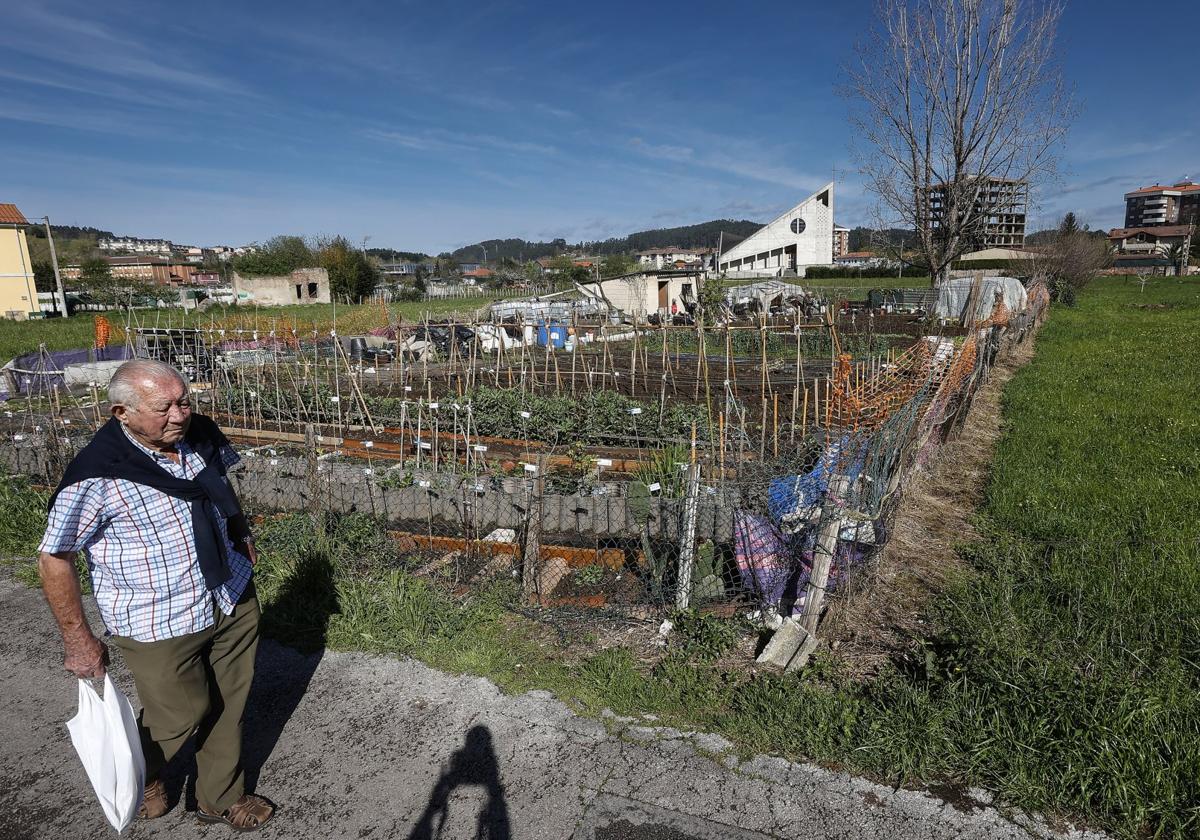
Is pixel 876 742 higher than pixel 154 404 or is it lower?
lower

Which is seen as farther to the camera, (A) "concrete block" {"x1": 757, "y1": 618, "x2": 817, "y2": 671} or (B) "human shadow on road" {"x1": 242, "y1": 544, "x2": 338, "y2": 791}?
(A) "concrete block" {"x1": 757, "y1": 618, "x2": 817, "y2": 671}

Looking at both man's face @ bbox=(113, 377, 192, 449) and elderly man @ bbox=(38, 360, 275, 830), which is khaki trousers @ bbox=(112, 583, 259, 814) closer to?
elderly man @ bbox=(38, 360, 275, 830)

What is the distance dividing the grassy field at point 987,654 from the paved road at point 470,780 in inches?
6.1

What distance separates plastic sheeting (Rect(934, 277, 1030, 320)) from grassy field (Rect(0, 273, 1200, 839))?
17038 mm

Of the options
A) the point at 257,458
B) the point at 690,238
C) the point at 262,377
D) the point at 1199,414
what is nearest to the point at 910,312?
the point at 1199,414

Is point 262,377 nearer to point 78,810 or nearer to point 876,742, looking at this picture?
point 78,810

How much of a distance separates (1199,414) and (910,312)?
727 inches

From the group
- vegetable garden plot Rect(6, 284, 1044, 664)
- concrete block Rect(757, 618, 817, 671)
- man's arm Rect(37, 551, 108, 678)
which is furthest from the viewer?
vegetable garden plot Rect(6, 284, 1044, 664)

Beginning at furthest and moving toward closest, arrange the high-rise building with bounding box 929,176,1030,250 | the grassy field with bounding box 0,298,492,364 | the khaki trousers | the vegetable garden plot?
the high-rise building with bounding box 929,176,1030,250, the grassy field with bounding box 0,298,492,364, the vegetable garden plot, the khaki trousers

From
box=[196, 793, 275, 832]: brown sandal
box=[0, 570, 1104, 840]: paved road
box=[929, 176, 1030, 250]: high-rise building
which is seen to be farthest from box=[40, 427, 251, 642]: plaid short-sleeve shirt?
box=[929, 176, 1030, 250]: high-rise building

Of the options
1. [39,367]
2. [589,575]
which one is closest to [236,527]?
[589,575]

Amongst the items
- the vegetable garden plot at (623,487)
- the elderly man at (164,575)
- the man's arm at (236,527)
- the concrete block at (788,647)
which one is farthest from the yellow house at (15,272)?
the concrete block at (788,647)

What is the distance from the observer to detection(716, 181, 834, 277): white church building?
54500mm

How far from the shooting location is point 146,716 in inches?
93.6
